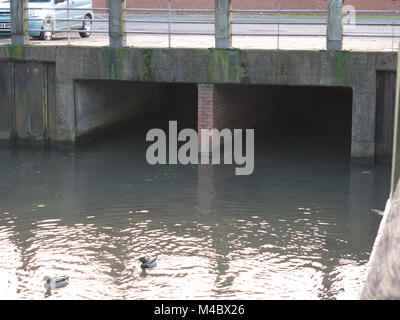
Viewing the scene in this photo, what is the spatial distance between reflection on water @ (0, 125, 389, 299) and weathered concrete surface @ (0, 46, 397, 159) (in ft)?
3.31

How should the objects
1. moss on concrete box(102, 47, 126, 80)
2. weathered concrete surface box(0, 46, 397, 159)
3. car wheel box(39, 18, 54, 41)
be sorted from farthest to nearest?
car wheel box(39, 18, 54, 41) < moss on concrete box(102, 47, 126, 80) < weathered concrete surface box(0, 46, 397, 159)

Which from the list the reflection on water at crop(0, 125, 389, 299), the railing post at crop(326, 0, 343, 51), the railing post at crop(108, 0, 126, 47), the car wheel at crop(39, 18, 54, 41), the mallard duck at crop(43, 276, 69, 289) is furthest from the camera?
the car wheel at crop(39, 18, 54, 41)

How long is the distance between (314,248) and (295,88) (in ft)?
38.9

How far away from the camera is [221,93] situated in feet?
52.9

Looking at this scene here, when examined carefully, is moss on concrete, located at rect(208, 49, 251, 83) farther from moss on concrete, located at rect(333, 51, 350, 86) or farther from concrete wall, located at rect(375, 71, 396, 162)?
concrete wall, located at rect(375, 71, 396, 162)

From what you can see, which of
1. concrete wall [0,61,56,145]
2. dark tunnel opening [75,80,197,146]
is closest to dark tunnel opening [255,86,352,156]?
dark tunnel opening [75,80,197,146]

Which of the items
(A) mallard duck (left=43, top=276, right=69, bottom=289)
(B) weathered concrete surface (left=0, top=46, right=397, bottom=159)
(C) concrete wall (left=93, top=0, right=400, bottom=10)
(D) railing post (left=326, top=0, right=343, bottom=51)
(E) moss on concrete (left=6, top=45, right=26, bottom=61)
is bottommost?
(A) mallard duck (left=43, top=276, right=69, bottom=289)

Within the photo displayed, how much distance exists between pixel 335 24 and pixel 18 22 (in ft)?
24.1

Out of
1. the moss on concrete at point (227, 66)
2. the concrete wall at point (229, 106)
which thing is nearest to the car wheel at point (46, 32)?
the concrete wall at point (229, 106)

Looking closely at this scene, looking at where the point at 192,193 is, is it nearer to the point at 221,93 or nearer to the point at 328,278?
the point at 221,93

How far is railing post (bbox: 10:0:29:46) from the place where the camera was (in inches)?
666

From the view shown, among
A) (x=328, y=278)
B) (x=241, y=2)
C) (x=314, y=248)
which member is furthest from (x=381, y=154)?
(x=241, y=2)

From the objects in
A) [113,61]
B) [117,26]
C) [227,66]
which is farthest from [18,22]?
[227,66]

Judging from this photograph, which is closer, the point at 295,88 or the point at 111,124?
the point at 111,124
